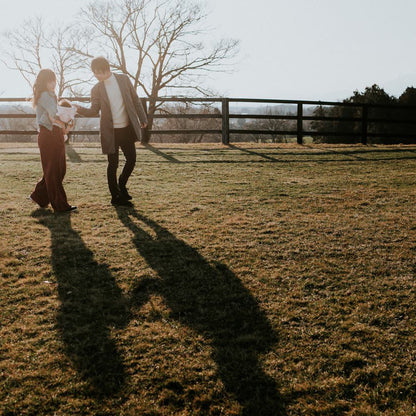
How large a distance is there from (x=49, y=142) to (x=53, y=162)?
0.76 feet

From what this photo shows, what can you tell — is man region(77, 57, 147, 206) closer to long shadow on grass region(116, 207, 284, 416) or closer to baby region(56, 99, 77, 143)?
baby region(56, 99, 77, 143)

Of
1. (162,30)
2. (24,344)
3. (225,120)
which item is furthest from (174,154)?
(162,30)

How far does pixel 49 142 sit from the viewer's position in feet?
15.3

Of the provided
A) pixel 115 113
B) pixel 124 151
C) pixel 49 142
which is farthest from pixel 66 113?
pixel 124 151

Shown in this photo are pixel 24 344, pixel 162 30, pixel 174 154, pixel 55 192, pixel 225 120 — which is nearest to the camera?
pixel 24 344

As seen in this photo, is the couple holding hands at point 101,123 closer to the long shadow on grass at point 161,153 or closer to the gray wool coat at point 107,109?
the gray wool coat at point 107,109

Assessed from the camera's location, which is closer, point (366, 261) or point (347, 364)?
point (347, 364)

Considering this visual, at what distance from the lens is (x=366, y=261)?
334cm

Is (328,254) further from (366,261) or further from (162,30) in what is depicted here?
(162,30)

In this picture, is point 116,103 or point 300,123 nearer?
point 116,103

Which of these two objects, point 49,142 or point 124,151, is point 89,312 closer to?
point 49,142

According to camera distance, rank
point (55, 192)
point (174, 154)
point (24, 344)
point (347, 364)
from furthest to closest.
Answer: point (174, 154)
point (55, 192)
point (24, 344)
point (347, 364)

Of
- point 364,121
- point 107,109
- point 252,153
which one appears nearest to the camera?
point 107,109

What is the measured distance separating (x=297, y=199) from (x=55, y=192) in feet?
10.4
